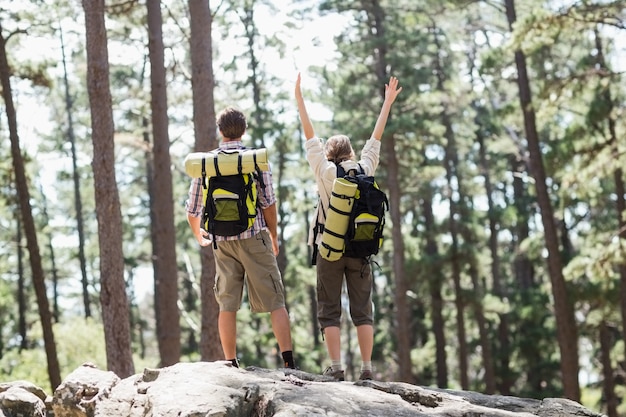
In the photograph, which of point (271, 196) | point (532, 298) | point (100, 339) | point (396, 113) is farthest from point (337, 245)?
point (532, 298)

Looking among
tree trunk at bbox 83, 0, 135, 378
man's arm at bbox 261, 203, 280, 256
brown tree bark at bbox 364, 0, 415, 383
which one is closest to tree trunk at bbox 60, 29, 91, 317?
brown tree bark at bbox 364, 0, 415, 383

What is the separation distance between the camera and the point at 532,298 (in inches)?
989

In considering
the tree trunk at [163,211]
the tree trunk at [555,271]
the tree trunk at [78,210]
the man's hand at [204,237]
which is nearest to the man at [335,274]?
the man's hand at [204,237]

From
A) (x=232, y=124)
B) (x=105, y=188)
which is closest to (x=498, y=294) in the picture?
(x=105, y=188)

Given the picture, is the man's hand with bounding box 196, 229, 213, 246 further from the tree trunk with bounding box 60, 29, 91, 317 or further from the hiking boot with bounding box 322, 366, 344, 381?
the tree trunk with bounding box 60, 29, 91, 317

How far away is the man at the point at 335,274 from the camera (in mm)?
6102

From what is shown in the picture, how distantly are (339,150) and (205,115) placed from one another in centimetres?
454

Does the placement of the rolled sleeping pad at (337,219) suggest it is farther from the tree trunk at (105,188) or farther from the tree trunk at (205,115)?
the tree trunk at (205,115)

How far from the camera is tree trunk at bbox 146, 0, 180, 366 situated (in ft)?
41.9

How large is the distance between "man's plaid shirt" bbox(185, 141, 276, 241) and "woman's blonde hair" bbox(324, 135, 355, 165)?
0.56 metres

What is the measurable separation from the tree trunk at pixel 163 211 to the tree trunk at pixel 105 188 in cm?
326

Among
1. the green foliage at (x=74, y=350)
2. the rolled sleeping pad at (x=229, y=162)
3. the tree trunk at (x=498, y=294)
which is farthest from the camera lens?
the tree trunk at (x=498, y=294)

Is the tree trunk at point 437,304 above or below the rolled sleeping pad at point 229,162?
below

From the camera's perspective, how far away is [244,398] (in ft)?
15.8
